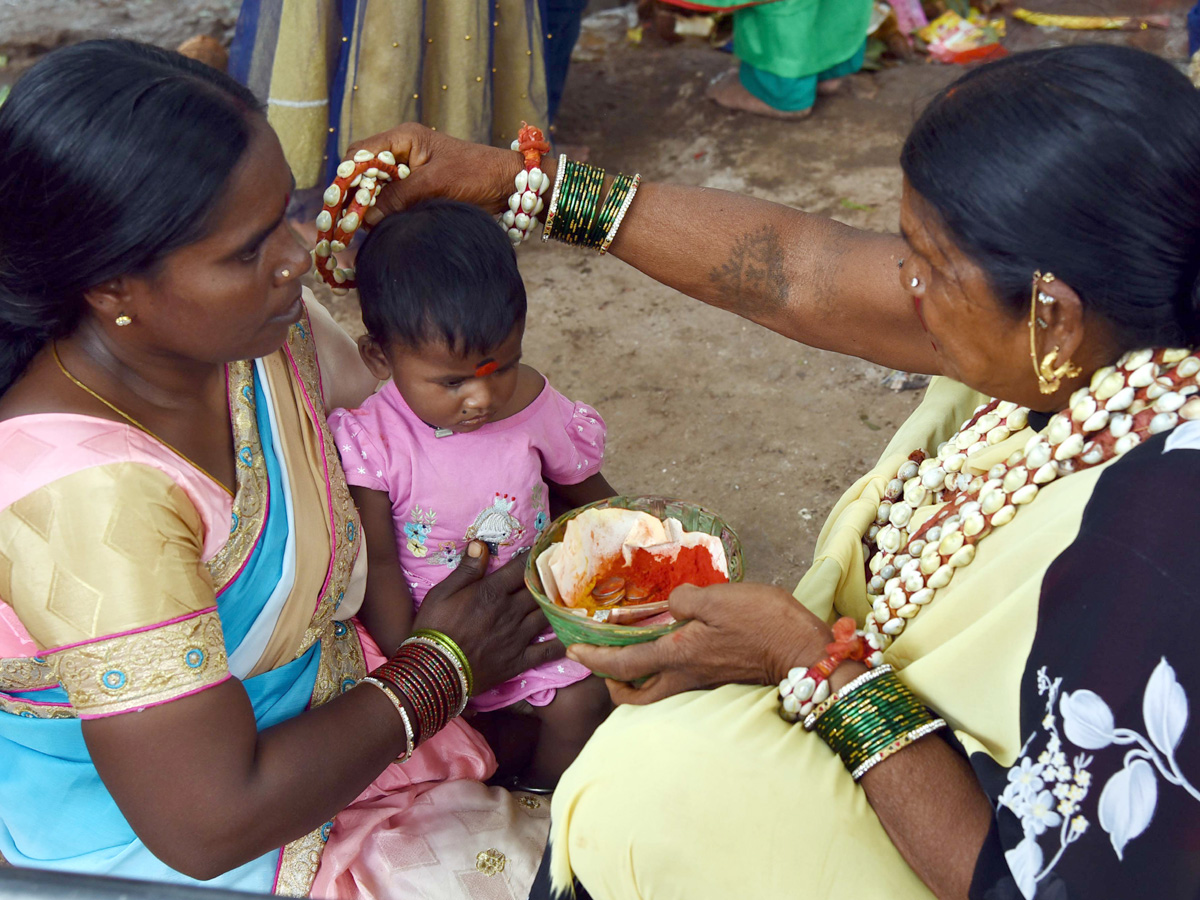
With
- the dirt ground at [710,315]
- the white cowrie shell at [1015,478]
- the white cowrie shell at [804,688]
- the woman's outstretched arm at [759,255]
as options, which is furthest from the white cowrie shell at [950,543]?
the dirt ground at [710,315]

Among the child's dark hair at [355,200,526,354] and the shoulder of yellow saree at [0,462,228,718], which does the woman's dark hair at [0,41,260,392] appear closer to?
the shoulder of yellow saree at [0,462,228,718]

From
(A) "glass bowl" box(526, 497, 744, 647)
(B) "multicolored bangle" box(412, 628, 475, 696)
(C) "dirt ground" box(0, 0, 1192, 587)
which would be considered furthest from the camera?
(C) "dirt ground" box(0, 0, 1192, 587)

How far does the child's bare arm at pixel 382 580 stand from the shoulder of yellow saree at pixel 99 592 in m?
0.79

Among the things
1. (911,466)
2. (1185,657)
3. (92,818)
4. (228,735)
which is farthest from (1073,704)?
(92,818)

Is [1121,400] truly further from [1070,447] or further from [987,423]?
[987,423]

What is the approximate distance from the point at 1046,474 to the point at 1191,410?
24cm

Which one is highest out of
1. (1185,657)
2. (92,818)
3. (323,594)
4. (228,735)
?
(1185,657)

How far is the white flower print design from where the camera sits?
4.41ft

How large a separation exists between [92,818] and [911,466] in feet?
5.37

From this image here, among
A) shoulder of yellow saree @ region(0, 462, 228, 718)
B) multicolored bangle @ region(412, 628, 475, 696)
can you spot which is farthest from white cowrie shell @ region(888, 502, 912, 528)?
shoulder of yellow saree @ region(0, 462, 228, 718)

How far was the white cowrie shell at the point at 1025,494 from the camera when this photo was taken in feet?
5.59

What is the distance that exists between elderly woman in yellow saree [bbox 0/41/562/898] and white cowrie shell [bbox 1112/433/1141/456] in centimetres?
122

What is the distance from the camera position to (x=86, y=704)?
5.07ft

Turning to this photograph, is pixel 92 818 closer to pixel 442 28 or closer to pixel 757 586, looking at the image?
pixel 757 586
